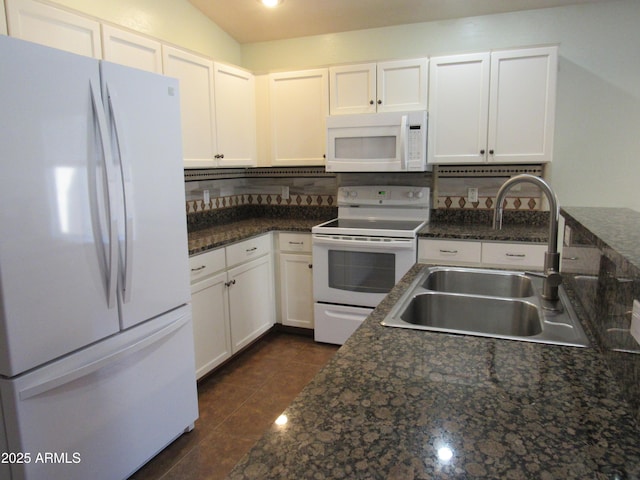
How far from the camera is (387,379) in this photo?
3.02 ft

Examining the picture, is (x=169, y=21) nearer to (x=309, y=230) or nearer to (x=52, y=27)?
(x=52, y=27)

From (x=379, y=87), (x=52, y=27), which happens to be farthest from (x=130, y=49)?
(x=379, y=87)

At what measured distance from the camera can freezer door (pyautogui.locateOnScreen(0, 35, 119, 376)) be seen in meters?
1.37

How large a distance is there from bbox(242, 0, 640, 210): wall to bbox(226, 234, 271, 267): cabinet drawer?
1.87m

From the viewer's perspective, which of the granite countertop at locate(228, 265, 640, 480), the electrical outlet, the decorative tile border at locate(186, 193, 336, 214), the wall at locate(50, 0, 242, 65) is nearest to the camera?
the granite countertop at locate(228, 265, 640, 480)

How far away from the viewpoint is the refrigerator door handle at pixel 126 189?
1675 mm

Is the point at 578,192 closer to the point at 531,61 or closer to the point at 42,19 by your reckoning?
the point at 531,61

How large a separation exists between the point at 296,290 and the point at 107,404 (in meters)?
1.85

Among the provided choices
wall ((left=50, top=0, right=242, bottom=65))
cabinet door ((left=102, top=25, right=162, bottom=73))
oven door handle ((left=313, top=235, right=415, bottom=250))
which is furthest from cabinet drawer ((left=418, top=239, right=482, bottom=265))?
wall ((left=50, top=0, right=242, bottom=65))

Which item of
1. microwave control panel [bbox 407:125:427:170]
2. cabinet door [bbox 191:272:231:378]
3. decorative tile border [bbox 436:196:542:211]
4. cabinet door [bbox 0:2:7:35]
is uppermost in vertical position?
cabinet door [bbox 0:2:7:35]

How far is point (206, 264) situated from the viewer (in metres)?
2.65

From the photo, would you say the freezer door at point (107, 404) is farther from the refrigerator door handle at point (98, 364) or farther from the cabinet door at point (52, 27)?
the cabinet door at point (52, 27)

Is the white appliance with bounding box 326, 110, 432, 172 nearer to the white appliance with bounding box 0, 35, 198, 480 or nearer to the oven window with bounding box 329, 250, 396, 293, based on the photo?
the oven window with bounding box 329, 250, 396, 293

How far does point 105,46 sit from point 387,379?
2.16 m
